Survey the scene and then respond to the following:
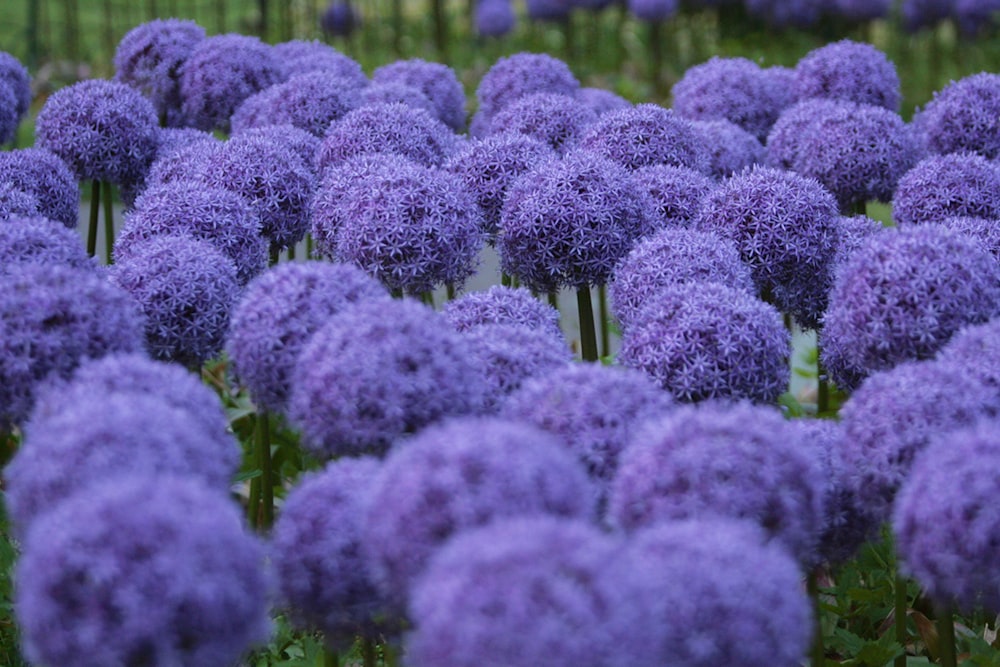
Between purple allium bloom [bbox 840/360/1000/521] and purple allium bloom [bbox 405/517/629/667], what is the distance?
75 centimetres

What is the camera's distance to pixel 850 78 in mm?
4523

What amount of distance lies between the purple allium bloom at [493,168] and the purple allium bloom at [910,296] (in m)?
1.09

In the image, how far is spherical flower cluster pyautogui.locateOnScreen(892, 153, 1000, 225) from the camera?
127 inches

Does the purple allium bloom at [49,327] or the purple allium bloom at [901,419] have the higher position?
the purple allium bloom at [49,327]

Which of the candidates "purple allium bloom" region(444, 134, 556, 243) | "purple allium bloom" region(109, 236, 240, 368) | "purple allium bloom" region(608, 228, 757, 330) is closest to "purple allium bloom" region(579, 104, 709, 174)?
"purple allium bloom" region(444, 134, 556, 243)

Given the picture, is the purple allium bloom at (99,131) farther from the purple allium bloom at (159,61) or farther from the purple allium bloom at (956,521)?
the purple allium bloom at (956,521)

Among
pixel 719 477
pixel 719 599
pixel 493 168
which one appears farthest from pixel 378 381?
pixel 493 168

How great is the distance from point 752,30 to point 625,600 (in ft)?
43.7

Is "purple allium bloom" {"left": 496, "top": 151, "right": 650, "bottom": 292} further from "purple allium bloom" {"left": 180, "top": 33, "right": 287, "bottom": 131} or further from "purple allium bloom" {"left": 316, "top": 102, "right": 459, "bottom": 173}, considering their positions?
"purple allium bloom" {"left": 180, "top": 33, "right": 287, "bottom": 131}

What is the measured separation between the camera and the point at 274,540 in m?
1.83

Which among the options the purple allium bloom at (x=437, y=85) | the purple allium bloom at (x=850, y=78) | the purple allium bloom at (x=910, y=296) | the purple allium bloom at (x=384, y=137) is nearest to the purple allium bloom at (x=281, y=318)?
the purple allium bloom at (x=910, y=296)

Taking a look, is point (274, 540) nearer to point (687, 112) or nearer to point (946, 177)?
point (946, 177)

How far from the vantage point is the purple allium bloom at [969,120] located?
3.90 metres

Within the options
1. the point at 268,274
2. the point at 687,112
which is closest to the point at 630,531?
the point at 268,274
